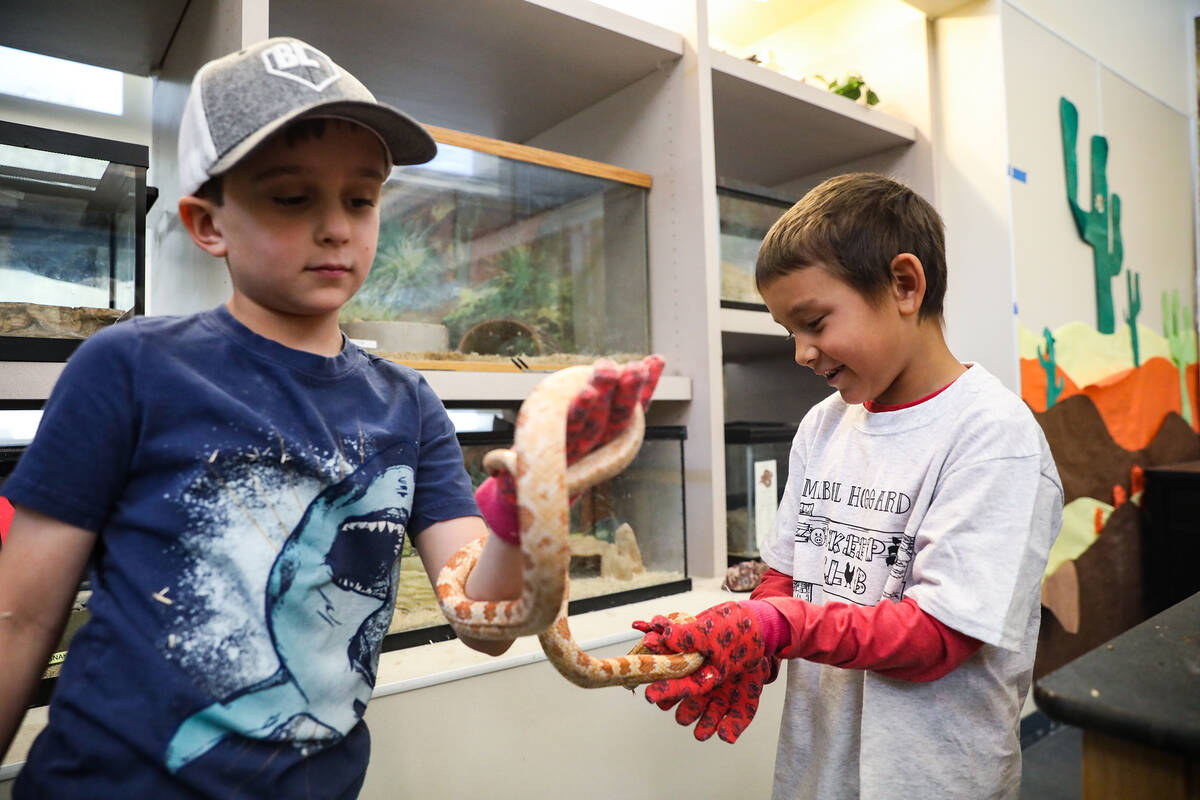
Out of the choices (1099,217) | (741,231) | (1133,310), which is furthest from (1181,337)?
(741,231)

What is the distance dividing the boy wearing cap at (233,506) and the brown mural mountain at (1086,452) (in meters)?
1.84

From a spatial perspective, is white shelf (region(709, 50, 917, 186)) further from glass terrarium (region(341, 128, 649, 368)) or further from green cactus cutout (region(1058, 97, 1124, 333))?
green cactus cutout (region(1058, 97, 1124, 333))

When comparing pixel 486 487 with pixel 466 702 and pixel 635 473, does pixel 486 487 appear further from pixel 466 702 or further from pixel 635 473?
pixel 635 473

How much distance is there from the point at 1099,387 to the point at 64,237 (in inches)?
99.4

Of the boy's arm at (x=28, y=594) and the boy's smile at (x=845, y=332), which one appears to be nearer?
the boy's arm at (x=28, y=594)

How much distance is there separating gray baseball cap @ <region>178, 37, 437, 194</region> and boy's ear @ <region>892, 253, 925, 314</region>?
537 millimetres

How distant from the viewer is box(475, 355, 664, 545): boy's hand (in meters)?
0.44

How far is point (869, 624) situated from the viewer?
72 cm

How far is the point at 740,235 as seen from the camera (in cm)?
180

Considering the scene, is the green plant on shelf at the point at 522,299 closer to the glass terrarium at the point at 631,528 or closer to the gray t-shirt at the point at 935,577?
the glass terrarium at the point at 631,528

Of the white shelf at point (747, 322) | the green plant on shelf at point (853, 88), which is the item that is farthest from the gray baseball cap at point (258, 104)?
the green plant on shelf at point (853, 88)

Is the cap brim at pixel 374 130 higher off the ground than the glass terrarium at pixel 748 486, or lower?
higher

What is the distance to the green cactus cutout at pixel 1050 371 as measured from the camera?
79.9 inches

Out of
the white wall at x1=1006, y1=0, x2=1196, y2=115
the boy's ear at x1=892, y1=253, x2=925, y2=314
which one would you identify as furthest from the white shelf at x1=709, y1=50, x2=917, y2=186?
the boy's ear at x1=892, y1=253, x2=925, y2=314
